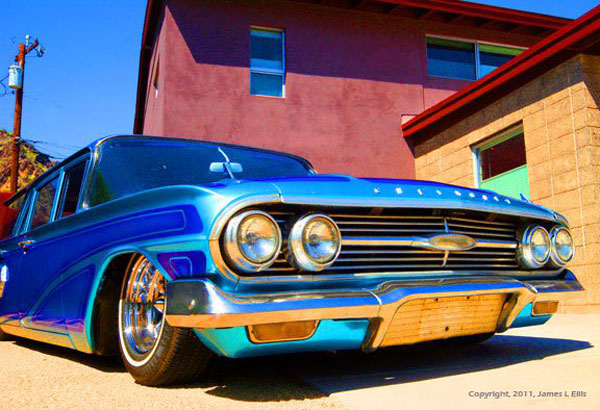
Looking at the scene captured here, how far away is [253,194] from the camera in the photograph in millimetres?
2162

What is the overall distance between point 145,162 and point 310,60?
25.0 feet

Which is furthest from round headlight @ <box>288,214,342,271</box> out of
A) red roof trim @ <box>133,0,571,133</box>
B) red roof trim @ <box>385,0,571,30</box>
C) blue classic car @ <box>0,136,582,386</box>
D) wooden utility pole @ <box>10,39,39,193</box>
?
wooden utility pole @ <box>10,39,39,193</box>

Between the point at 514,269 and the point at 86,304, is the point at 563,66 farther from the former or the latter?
the point at 86,304

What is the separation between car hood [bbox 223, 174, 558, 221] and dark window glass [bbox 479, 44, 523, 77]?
933 cm

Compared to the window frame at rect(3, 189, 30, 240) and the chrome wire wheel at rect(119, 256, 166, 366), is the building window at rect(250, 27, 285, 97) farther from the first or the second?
the chrome wire wheel at rect(119, 256, 166, 366)

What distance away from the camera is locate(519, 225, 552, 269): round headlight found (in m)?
3.03

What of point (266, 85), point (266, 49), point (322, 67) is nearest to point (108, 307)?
point (266, 85)

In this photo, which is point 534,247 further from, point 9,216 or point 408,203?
point 9,216

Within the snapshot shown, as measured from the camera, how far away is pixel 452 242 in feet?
8.64

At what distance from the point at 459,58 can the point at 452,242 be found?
31.6 ft

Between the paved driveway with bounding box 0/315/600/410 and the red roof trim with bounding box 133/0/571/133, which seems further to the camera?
the red roof trim with bounding box 133/0/571/133

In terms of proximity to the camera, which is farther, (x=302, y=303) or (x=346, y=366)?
(x=346, y=366)

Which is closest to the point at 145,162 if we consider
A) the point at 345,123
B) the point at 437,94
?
the point at 345,123

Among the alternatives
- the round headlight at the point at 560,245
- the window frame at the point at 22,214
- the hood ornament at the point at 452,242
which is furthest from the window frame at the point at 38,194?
the round headlight at the point at 560,245
